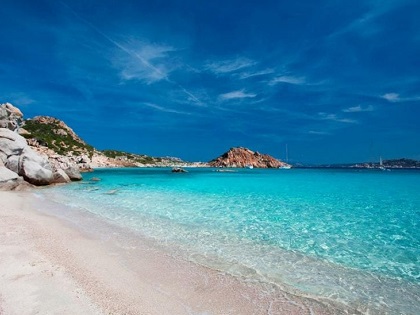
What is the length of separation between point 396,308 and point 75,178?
46.3 m

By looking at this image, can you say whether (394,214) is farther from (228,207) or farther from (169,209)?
(169,209)

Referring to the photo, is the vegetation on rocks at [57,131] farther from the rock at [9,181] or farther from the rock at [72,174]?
the rock at [9,181]

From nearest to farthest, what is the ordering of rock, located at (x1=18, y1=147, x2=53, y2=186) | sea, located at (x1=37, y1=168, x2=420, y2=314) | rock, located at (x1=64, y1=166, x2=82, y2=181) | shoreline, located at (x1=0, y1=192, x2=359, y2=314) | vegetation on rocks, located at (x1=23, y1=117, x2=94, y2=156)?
shoreline, located at (x1=0, y1=192, x2=359, y2=314) → sea, located at (x1=37, y1=168, x2=420, y2=314) → rock, located at (x1=18, y1=147, x2=53, y2=186) → rock, located at (x1=64, y1=166, x2=82, y2=181) → vegetation on rocks, located at (x1=23, y1=117, x2=94, y2=156)

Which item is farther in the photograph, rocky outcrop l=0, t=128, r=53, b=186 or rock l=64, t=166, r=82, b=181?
rock l=64, t=166, r=82, b=181

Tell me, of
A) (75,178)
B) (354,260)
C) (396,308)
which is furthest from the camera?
(75,178)

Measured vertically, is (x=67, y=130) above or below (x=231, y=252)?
above

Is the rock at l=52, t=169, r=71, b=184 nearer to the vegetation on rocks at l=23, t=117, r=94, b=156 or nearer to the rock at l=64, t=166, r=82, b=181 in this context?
the rock at l=64, t=166, r=82, b=181

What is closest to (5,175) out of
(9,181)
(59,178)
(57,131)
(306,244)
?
(9,181)

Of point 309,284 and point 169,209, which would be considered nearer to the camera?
point 309,284

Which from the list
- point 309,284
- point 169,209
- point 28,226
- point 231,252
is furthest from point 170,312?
point 169,209

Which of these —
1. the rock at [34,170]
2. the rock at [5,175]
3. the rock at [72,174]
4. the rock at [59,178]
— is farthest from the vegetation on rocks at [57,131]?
the rock at [5,175]

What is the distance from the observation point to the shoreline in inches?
219

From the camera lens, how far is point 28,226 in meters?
11.8

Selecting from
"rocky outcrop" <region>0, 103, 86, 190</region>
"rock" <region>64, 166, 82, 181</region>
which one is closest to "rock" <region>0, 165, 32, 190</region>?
"rocky outcrop" <region>0, 103, 86, 190</region>
